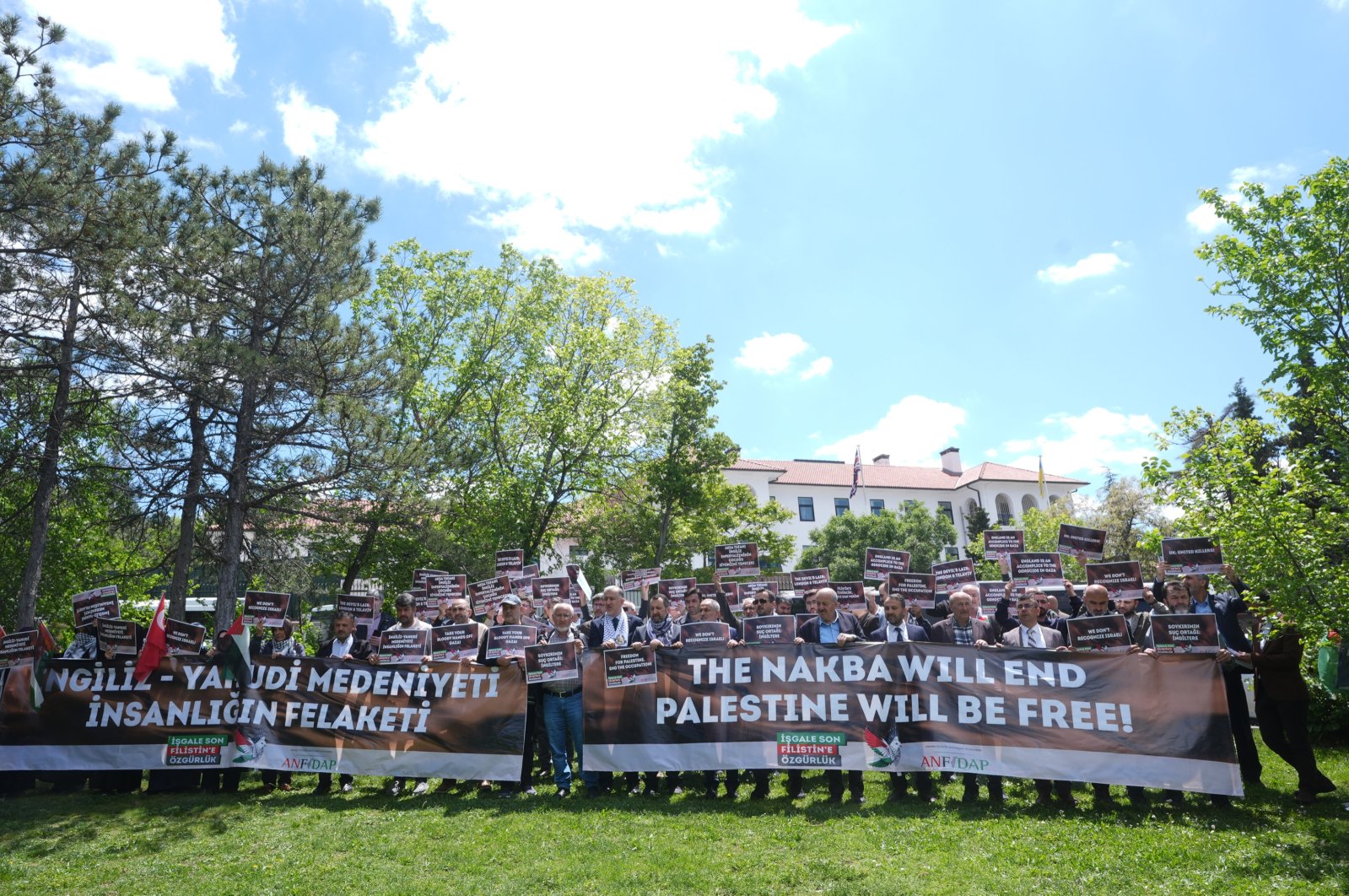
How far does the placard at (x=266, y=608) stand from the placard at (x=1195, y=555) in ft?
34.2

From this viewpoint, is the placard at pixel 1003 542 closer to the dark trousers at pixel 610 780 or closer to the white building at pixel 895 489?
the dark trousers at pixel 610 780

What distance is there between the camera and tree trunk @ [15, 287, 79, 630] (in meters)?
14.6

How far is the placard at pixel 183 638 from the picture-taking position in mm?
9812

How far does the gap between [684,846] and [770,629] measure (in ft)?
8.66

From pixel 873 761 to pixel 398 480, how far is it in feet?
41.8

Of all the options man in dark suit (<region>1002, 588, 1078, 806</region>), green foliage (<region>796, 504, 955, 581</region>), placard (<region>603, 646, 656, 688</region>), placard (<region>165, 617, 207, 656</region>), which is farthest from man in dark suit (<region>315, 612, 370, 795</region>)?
green foliage (<region>796, 504, 955, 581</region>)

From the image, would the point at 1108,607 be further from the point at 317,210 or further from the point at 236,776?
the point at 317,210

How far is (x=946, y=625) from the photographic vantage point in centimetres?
874

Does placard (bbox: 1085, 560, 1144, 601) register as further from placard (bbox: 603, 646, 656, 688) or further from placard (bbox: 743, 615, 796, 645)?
placard (bbox: 603, 646, 656, 688)

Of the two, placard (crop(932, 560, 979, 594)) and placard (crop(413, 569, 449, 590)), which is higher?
placard (crop(413, 569, 449, 590))

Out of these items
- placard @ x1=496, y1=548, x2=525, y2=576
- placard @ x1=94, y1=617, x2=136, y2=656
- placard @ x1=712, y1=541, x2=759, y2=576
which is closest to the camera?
placard @ x1=94, y1=617, x2=136, y2=656

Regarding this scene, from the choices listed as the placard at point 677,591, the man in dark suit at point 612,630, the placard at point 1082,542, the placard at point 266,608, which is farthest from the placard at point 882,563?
the placard at point 266,608

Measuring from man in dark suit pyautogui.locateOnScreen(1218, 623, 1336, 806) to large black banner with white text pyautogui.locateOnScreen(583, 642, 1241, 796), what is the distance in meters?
0.66

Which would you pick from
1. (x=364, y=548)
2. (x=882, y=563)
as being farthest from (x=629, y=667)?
(x=364, y=548)
